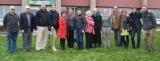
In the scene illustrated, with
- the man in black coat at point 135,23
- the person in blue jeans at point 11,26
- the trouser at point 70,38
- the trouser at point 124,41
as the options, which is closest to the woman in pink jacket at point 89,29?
the trouser at point 70,38

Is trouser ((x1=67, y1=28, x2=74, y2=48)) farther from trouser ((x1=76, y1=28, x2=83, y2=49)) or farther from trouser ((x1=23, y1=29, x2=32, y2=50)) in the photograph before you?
trouser ((x1=23, y1=29, x2=32, y2=50))

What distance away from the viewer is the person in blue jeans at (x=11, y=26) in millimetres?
16969

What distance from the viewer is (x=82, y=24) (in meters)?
18.4

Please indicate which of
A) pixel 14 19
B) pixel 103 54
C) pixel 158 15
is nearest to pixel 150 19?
pixel 103 54

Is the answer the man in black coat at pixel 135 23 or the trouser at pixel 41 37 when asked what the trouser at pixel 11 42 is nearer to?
the trouser at pixel 41 37

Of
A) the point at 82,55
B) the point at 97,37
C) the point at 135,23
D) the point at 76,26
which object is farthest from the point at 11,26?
the point at 135,23

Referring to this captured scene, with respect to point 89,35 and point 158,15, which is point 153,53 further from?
point 158,15

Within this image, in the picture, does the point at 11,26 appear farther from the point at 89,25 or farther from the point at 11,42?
the point at 89,25

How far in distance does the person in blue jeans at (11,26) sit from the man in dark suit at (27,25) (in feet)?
1.17

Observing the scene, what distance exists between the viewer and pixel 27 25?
17.4 metres

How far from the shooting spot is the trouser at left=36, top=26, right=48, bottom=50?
17672 millimetres

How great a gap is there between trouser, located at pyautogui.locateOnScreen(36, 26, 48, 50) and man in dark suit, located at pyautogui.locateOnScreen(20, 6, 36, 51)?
312 millimetres

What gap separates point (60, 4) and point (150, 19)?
3532cm

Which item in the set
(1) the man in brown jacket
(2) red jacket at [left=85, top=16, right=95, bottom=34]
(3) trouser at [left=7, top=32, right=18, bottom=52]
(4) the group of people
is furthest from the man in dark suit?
(1) the man in brown jacket
